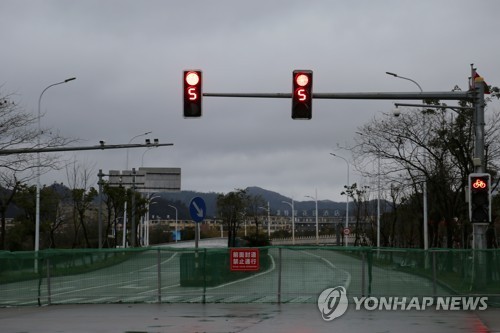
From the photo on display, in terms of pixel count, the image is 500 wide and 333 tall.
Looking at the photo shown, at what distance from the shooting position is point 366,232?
85.4 m

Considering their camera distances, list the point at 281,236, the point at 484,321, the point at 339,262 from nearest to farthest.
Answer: the point at 484,321 < the point at 339,262 < the point at 281,236

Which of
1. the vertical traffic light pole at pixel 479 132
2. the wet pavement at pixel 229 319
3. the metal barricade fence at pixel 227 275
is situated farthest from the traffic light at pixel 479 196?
the wet pavement at pixel 229 319

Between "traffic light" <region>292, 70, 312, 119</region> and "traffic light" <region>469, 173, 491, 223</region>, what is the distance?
4704mm

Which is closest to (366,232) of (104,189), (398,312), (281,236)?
(104,189)

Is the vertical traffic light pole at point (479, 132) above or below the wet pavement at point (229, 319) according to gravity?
above

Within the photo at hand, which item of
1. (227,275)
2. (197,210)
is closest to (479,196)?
(227,275)

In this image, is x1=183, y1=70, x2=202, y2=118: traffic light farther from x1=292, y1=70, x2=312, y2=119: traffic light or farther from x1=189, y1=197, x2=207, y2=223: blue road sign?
x1=189, y1=197, x2=207, y2=223: blue road sign

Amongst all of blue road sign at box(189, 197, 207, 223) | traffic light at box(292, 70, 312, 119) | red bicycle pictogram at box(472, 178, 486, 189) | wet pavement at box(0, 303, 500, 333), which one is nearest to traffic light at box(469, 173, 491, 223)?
red bicycle pictogram at box(472, 178, 486, 189)

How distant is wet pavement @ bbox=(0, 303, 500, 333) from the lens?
1616 cm

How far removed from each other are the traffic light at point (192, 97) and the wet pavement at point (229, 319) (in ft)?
16.4

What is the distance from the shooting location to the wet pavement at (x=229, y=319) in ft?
53.0

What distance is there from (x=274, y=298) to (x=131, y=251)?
4.58m

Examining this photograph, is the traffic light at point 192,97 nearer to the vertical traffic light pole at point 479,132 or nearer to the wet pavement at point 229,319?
the wet pavement at point 229,319

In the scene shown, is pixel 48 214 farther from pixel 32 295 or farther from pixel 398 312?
pixel 398 312
